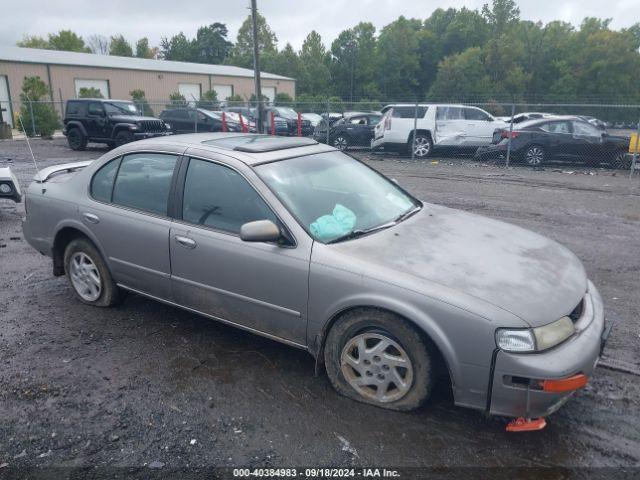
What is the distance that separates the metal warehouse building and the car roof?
89.0 feet

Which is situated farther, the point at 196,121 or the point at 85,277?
the point at 196,121

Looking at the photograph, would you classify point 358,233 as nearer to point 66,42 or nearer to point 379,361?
point 379,361

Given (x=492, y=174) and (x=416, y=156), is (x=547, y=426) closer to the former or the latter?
(x=492, y=174)

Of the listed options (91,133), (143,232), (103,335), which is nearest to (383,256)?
(143,232)

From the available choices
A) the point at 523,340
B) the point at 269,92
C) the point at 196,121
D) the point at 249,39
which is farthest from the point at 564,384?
the point at 249,39

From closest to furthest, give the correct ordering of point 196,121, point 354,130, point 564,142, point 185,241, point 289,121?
point 185,241 < point 564,142 < point 354,130 < point 196,121 < point 289,121

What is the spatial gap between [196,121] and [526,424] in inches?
756

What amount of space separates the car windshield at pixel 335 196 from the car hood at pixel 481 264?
15 centimetres

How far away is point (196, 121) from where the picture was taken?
66.1 feet

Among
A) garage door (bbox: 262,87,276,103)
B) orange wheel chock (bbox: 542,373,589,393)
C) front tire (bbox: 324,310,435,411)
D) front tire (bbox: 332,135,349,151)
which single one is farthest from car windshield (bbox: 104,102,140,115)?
garage door (bbox: 262,87,276,103)

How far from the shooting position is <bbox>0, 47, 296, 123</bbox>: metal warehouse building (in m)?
32.1

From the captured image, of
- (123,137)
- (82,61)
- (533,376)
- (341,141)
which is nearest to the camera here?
(533,376)

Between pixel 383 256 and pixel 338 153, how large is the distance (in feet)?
5.17

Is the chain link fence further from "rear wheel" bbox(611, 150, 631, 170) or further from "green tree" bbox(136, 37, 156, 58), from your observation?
"green tree" bbox(136, 37, 156, 58)
